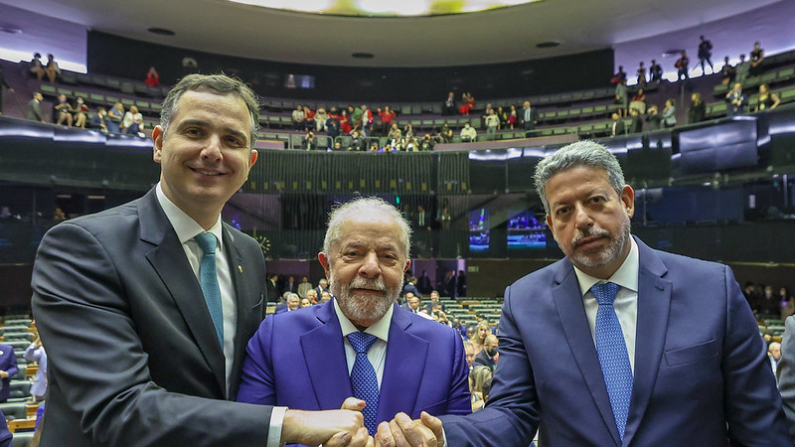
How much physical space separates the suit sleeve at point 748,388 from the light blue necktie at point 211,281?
5.34ft

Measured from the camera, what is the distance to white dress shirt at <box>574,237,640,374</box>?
79.2 inches

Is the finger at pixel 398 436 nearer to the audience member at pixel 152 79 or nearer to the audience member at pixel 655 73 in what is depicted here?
the audience member at pixel 655 73

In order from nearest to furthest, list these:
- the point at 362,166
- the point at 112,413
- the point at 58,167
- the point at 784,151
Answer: the point at 112,413, the point at 784,151, the point at 58,167, the point at 362,166

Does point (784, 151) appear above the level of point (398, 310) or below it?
above

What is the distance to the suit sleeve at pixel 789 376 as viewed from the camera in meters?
1.86

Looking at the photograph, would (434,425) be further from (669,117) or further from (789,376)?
(669,117)

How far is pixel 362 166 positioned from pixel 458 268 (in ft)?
15.5

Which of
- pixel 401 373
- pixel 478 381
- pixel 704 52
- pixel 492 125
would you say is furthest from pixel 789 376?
pixel 704 52

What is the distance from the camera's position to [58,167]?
1477 cm

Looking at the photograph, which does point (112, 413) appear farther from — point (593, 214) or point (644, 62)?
point (644, 62)

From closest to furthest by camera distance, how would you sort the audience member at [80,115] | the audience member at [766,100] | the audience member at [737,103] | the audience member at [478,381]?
the audience member at [478,381] → the audience member at [766,100] → the audience member at [737,103] → the audience member at [80,115]

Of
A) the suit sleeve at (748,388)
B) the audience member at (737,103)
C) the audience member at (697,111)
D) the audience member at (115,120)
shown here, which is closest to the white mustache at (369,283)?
the suit sleeve at (748,388)

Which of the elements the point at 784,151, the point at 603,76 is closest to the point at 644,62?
the point at 603,76

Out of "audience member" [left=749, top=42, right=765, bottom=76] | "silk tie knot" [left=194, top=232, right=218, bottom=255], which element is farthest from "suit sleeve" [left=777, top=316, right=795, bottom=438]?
"audience member" [left=749, top=42, right=765, bottom=76]
